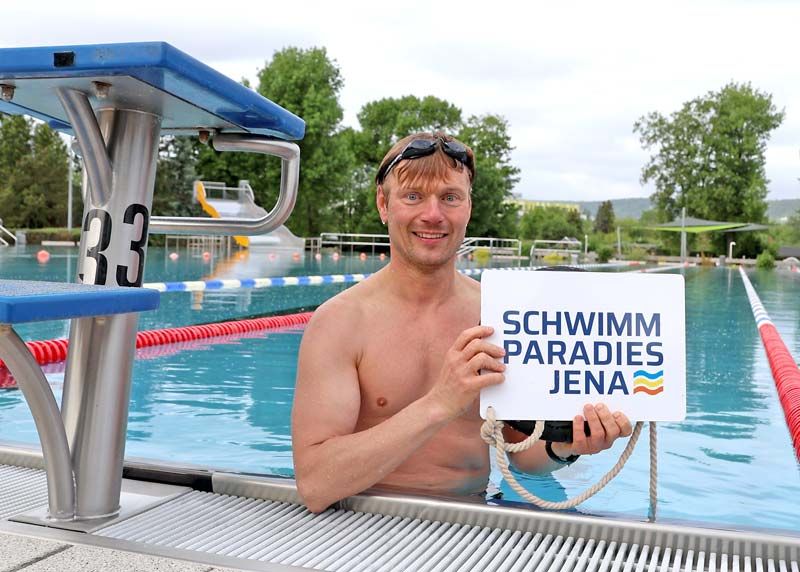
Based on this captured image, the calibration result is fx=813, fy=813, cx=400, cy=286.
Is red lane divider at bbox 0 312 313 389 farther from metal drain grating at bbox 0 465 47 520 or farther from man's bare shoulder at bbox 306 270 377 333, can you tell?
man's bare shoulder at bbox 306 270 377 333

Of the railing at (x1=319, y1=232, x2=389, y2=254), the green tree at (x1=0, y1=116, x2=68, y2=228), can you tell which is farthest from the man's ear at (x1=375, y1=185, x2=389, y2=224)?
the green tree at (x1=0, y1=116, x2=68, y2=228)

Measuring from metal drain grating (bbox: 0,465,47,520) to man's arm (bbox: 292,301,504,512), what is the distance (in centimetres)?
61

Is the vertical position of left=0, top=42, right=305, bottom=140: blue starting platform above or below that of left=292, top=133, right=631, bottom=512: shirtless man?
above

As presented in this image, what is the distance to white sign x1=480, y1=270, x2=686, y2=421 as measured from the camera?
1710 millimetres

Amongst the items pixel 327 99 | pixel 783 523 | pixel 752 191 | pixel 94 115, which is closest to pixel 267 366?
pixel 783 523

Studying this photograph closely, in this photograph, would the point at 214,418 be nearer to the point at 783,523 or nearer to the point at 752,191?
the point at 783,523

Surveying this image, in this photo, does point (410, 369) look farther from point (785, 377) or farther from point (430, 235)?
point (785, 377)

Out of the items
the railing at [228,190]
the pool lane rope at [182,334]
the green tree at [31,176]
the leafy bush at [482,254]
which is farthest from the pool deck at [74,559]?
the green tree at [31,176]

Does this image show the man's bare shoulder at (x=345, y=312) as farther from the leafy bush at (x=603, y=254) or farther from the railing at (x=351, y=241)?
the leafy bush at (x=603, y=254)

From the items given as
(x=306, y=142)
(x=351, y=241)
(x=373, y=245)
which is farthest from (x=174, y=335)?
(x=351, y=241)

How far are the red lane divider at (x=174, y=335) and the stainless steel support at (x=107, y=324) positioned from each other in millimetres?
4131

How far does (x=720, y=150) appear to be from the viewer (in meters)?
54.5

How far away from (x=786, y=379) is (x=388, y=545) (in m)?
5.89

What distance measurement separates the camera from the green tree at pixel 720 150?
54.1 meters
